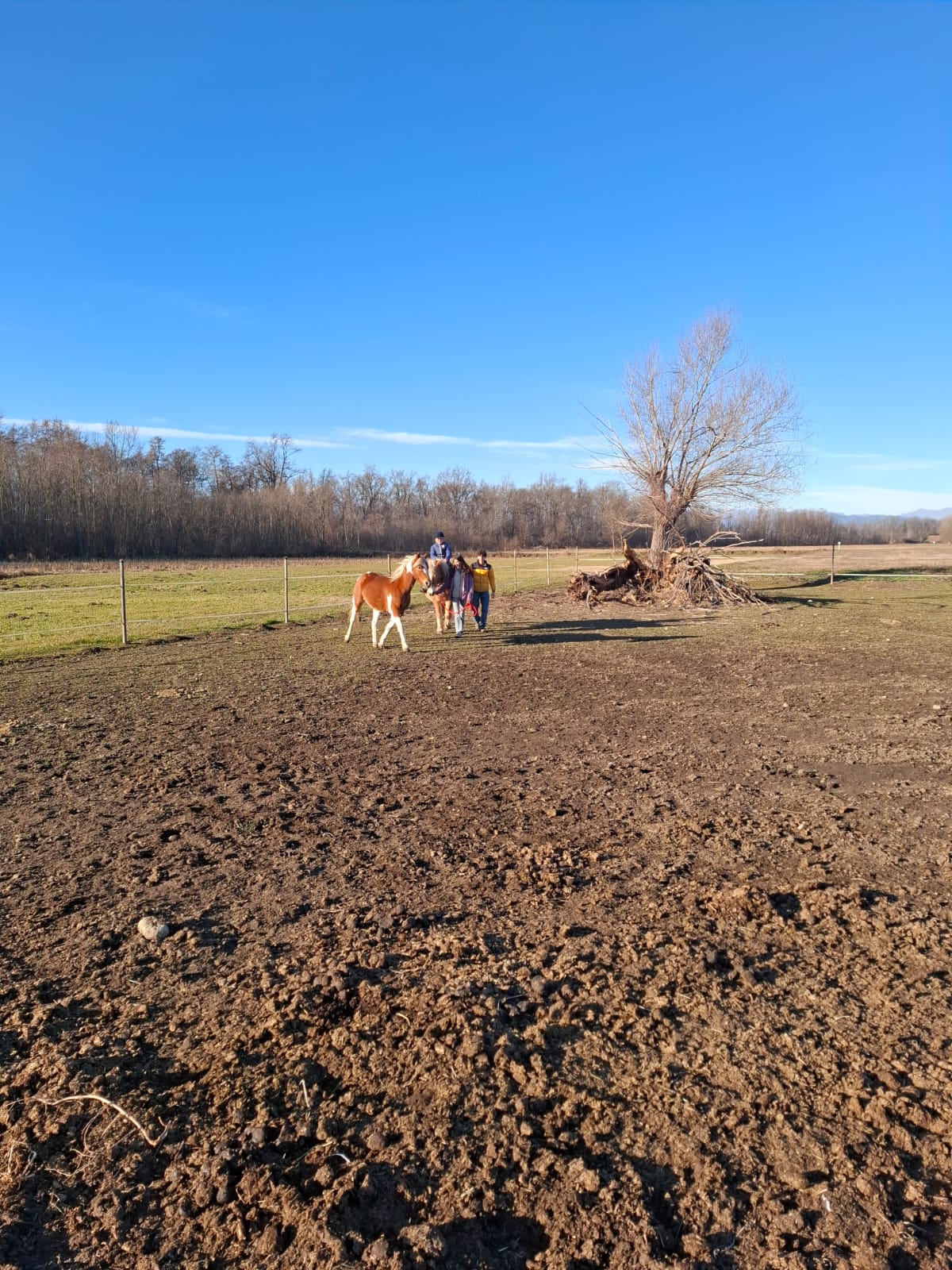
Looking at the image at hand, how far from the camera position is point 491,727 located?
7617 mm

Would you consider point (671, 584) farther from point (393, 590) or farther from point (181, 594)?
point (181, 594)

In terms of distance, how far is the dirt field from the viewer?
2072 millimetres

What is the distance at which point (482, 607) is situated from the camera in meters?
15.2

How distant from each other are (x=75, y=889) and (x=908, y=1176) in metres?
3.80

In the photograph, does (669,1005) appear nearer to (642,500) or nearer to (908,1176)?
(908,1176)

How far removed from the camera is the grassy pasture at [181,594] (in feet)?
48.0

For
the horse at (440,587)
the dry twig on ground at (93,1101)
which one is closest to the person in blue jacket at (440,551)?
the horse at (440,587)

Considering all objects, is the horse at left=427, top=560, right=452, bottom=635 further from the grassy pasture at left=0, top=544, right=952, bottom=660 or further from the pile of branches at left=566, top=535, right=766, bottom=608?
the pile of branches at left=566, top=535, right=766, bottom=608

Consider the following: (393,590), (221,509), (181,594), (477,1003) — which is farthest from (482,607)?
(221,509)

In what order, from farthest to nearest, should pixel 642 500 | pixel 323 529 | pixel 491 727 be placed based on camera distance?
pixel 323 529 → pixel 642 500 → pixel 491 727

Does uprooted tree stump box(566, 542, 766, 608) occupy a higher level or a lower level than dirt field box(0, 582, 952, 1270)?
higher

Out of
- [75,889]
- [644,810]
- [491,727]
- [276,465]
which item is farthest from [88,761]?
[276,465]

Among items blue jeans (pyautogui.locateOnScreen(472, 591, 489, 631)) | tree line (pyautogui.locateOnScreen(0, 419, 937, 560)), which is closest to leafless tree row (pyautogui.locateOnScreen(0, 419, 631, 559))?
tree line (pyautogui.locateOnScreen(0, 419, 937, 560))

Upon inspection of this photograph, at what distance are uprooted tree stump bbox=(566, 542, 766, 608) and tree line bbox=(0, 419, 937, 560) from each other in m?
6.81
